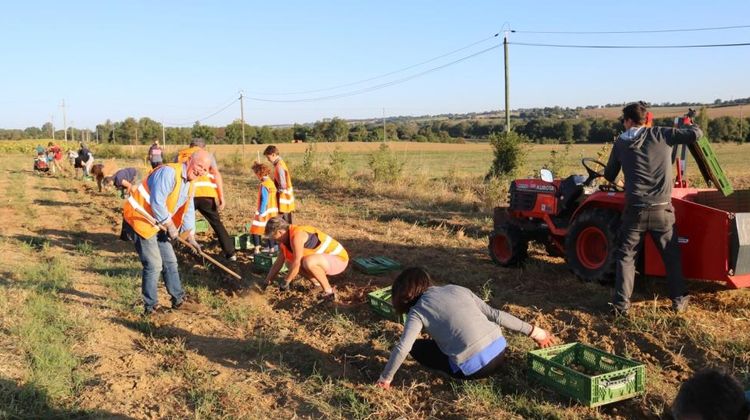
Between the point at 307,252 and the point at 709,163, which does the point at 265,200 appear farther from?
the point at 709,163

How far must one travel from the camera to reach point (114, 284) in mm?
7164

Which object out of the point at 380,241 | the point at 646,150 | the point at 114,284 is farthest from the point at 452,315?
the point at 380,241

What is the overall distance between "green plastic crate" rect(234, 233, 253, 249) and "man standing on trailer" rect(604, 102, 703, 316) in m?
5.38

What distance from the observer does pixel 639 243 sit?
531cm

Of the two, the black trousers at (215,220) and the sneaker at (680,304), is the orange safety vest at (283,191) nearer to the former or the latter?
the black trousers at (215,220)

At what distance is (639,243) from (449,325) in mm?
2340

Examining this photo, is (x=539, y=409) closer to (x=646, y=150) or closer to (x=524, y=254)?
(x=646, y=150)

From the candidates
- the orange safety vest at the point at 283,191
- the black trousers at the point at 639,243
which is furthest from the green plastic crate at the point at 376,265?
the black trousers at the point at 639,243

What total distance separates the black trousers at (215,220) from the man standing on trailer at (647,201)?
5055 millimetres

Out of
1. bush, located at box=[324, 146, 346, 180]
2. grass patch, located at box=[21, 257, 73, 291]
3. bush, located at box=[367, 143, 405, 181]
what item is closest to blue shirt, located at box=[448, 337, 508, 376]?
grass patch, located at box=[21, 257, 73, 291]

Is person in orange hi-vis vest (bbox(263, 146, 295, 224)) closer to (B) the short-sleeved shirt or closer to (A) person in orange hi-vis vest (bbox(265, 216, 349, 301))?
(A) person in orange hi-vis vest (bbox(265, 216, 349, 301))

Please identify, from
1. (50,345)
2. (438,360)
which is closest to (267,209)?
(50,345)

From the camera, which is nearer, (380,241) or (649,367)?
(649,367)

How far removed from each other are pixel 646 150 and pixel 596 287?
1585 millimetres
